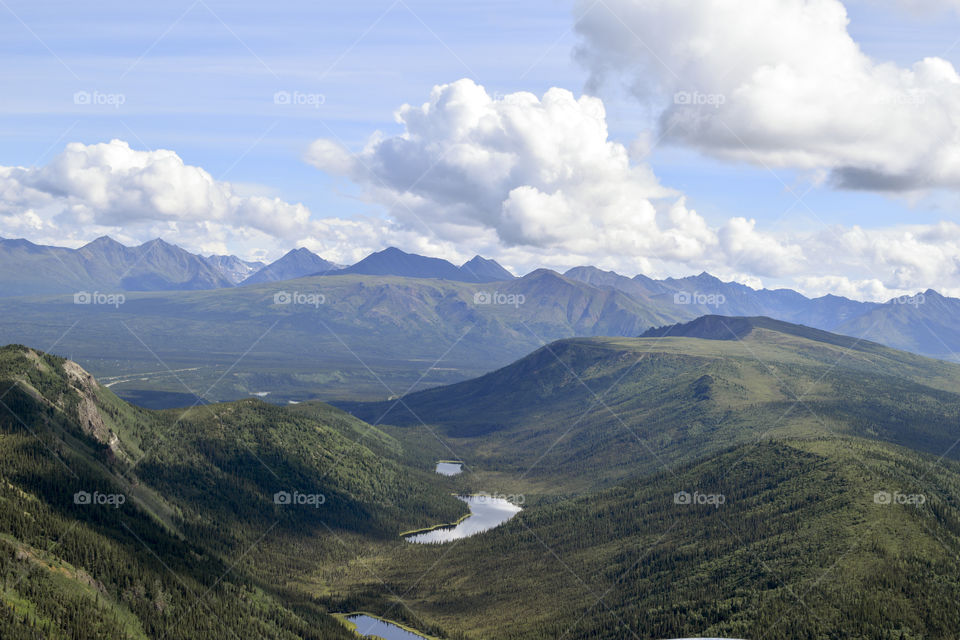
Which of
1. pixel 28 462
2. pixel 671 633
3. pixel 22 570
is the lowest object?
pixel 671 633

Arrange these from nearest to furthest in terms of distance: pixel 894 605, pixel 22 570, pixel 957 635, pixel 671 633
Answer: pixel 22 570
pixel 957 635
pixel 894 605
pixel 671 633

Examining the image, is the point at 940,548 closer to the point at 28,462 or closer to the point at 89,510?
the point at 89,510

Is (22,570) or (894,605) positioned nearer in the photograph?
(22,570)

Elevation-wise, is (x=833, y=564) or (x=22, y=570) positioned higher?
(x=22, y=570)

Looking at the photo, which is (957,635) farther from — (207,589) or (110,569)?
(110,569)

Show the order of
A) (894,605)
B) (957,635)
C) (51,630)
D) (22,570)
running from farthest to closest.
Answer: (894,605)
(957,635)
(22,570)
(51,630)

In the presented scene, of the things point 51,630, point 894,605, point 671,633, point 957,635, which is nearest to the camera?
point 51,630

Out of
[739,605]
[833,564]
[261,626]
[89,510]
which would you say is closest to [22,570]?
[89,510]

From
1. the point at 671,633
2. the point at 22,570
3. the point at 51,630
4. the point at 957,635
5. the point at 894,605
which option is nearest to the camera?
the point at 51,630

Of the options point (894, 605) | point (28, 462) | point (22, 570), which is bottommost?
point (894, 605)

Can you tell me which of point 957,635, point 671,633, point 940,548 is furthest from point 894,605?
point 671,633
